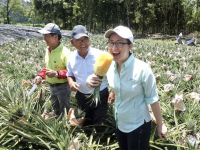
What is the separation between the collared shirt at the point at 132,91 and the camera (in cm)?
145

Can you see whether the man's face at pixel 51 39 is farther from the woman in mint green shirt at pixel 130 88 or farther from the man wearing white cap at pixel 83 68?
the woman in mint green shirt at pixel 130 88

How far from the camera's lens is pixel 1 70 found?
4855 mm

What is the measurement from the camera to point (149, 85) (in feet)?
4.73

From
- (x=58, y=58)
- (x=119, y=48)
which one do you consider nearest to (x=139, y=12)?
(x=58, y=58)

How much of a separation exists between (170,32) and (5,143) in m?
36.8

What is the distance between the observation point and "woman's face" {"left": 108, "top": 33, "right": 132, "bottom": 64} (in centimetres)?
142

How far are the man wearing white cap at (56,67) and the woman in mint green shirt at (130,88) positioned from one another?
3.26 feet

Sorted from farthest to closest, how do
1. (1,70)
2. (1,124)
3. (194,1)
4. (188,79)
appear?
(194,1), (1,70), (188,79), (1,124)

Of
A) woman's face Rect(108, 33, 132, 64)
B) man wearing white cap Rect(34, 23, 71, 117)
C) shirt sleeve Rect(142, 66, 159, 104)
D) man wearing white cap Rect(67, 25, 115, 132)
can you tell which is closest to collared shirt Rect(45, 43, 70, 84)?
man wearing white cap Rect(34, 23, 71, 117)

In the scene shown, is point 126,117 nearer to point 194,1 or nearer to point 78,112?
point 78,112

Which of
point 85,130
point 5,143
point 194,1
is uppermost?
point 194,1

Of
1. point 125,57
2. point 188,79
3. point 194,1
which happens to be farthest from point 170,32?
point 125,57

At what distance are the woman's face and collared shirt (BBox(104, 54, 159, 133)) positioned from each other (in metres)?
0.07

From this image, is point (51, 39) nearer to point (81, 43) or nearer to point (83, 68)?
point (81, 43)
